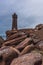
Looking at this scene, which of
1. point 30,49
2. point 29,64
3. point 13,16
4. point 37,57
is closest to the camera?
point 29,64

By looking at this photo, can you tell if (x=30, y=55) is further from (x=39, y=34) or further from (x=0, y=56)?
(x=39, y=34)

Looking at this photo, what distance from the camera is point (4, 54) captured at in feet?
41.8

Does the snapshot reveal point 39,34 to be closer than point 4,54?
No

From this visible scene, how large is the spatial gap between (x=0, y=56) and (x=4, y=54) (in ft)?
0.98

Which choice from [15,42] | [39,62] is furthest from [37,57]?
[15,42]

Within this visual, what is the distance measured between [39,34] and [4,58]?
856 centimetres

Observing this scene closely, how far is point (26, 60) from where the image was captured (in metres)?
11.1

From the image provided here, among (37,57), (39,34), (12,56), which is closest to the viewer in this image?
(37,57)

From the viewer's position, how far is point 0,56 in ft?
42.2

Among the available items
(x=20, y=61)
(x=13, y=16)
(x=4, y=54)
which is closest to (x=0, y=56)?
(x=4, y=54)

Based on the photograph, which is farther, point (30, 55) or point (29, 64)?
point (30, 55)

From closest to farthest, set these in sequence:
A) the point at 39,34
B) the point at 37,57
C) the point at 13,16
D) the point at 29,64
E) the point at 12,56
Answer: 1. the point at 29,64
2. the point at 37,57
3. the point at 12,56
4. the point at 39,34
5. the point at 13,16

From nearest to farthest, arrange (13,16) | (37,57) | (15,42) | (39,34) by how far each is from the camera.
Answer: (37,57)
(15,42)
(39,34)
(13,16)

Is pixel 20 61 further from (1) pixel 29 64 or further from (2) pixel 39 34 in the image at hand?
(2) pixel 39 34
